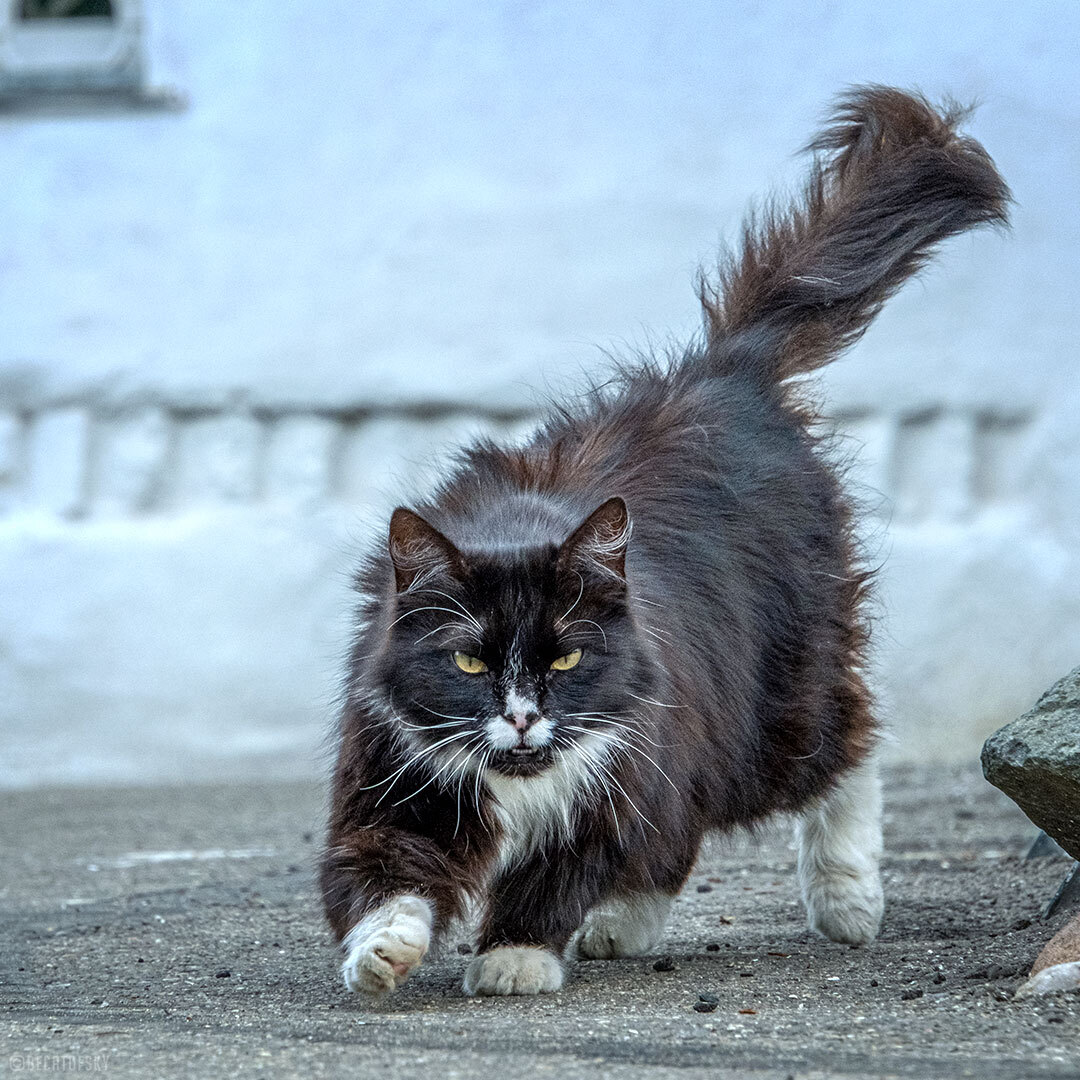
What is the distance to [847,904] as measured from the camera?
4137 millimetres

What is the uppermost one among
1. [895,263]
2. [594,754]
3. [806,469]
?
[895,263]

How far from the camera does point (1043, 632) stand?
8195 mm

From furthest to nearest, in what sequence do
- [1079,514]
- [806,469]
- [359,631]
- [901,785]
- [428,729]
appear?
[1079,514], [901,785], [806,469], [359,631], [428,729]

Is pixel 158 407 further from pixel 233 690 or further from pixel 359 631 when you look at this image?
pixel 359 631

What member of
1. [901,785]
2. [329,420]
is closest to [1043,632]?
[901,785]

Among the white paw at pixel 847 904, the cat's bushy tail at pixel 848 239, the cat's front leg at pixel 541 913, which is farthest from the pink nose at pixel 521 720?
the cat's bushy tail at pixel 848 239

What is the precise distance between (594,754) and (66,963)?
4.75ft

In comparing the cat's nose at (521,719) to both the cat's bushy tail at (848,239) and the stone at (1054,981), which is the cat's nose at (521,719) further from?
the cat's bushy tail at (848,239)

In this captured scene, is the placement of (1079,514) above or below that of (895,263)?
below

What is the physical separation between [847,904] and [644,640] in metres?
1.01

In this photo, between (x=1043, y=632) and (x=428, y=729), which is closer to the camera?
(x=428, y=729)

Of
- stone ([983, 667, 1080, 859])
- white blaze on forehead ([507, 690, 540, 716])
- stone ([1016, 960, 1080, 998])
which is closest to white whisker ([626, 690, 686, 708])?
white blaze on forehead ([507, 690, 540, 716])

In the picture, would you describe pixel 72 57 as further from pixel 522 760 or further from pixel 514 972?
pixel 514 972

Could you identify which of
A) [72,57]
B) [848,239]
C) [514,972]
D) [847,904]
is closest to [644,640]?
[514,972]
